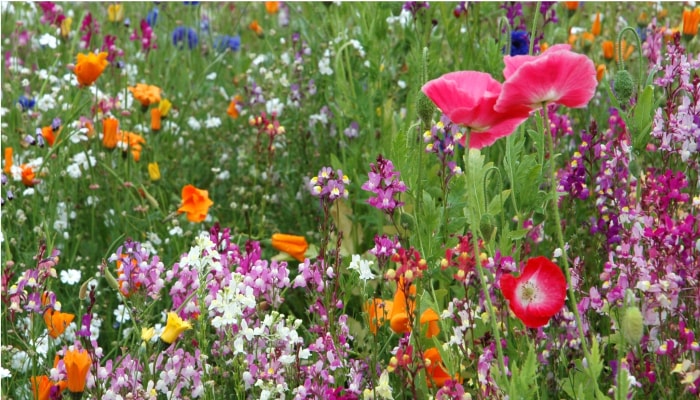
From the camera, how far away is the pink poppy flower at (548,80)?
4.33ft

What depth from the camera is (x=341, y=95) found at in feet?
9.99

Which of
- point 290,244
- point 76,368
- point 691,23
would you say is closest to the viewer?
point 76,368

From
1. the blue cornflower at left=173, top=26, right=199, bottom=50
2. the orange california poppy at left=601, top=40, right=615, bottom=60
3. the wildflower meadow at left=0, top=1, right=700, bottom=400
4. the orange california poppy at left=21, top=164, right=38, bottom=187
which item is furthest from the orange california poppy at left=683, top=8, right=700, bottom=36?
the blue cornflower at left=173, top=26, right=199, bottom=50

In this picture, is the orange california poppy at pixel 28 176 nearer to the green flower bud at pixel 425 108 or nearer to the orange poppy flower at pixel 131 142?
the orange poppy flower at pixel 131 142

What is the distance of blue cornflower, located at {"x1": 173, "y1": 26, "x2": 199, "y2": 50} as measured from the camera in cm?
426

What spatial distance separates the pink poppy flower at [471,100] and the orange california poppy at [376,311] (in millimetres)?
501

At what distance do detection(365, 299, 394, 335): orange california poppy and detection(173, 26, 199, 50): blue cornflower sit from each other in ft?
8.30

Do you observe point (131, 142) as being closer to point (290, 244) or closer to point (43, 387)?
point (290, 244)

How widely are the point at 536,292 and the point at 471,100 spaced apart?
14.9 inches

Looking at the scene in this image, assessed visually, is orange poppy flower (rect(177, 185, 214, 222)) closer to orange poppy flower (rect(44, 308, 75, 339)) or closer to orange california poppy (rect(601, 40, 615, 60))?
orange poppy flower (rect(44, 308, 75, 339))


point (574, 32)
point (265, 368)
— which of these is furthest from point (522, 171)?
point (574, 32)

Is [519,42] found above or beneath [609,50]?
above

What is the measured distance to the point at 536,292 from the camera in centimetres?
158

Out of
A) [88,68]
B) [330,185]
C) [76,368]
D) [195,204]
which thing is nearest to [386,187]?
[330,185]
